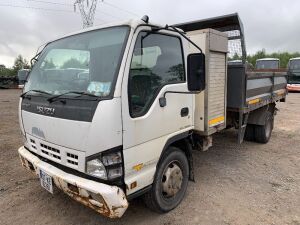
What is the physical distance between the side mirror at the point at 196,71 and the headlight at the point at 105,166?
3.57 feet

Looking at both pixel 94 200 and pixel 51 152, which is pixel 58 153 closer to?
pixel 51 152

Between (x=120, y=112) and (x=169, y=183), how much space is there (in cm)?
125

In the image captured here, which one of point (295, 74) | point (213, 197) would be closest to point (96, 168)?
point (213, 197)

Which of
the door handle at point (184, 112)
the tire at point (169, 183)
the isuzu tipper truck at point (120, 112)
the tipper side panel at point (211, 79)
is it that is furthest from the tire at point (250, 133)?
the door handle at point (184, 112)

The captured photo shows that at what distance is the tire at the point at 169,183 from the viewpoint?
2.95 m

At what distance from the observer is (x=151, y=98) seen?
8.90 feet

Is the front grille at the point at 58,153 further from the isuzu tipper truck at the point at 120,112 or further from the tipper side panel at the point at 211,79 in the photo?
the tipper side panel at the point at 211,79

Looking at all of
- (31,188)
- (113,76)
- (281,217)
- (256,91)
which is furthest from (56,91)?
(256,91)

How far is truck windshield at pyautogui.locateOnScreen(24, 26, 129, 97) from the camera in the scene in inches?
96.9

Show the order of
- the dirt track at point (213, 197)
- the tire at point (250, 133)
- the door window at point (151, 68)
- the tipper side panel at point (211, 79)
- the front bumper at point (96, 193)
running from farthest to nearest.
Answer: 1. the tire at point (250, 133)
2. the tipper side panel at point (211, 79)
3. the dirt track at point (213, 197)
4. the door window at point (151, 68)
5. the front bumper at point (96, 193)

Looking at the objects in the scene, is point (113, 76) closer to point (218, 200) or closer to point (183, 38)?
point (183, 38)

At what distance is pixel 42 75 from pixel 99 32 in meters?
0.90

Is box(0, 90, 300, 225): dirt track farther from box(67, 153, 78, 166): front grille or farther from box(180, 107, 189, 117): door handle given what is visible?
box(180, 107, 189, 117): door handle

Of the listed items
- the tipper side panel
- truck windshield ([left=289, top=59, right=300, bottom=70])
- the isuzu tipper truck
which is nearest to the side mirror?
the isuzu tipper truck
